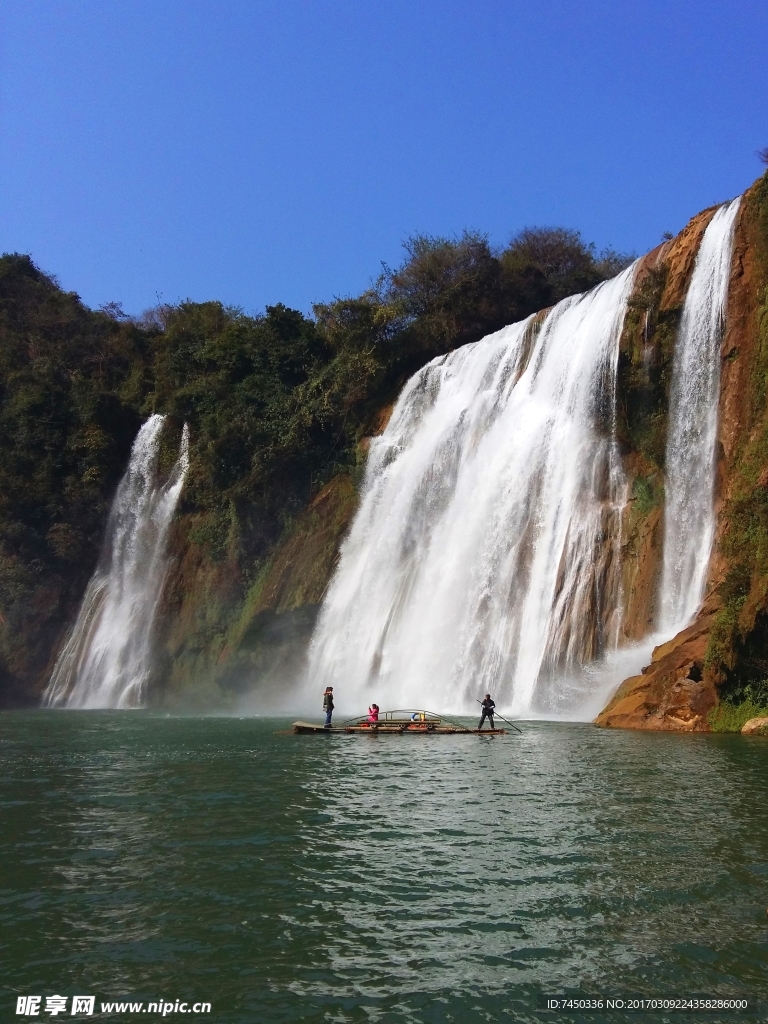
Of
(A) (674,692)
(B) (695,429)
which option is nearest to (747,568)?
(A) (674,692)

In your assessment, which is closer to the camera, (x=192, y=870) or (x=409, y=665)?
(x=192, y=870)

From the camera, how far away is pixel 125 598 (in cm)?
4131

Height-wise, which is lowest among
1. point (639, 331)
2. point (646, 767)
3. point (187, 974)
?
point (187, 974)

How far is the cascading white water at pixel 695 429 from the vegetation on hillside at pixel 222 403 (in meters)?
16.8

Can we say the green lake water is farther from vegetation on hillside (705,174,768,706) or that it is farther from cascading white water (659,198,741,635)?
cascading white water (659,198,741,635)

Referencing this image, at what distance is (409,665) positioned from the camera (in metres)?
27.8

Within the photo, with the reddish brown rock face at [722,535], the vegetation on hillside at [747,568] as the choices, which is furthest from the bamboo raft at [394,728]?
the vegetation on hillside at [747,568]

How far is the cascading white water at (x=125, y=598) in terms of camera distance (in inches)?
1539

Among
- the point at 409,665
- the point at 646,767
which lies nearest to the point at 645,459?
the point at 409,665

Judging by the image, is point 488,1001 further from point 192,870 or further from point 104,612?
point 104,612

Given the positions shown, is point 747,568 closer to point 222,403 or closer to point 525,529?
point 525,529

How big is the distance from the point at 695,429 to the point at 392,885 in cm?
1831

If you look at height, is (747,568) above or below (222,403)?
below

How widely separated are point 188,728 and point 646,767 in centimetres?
1422
